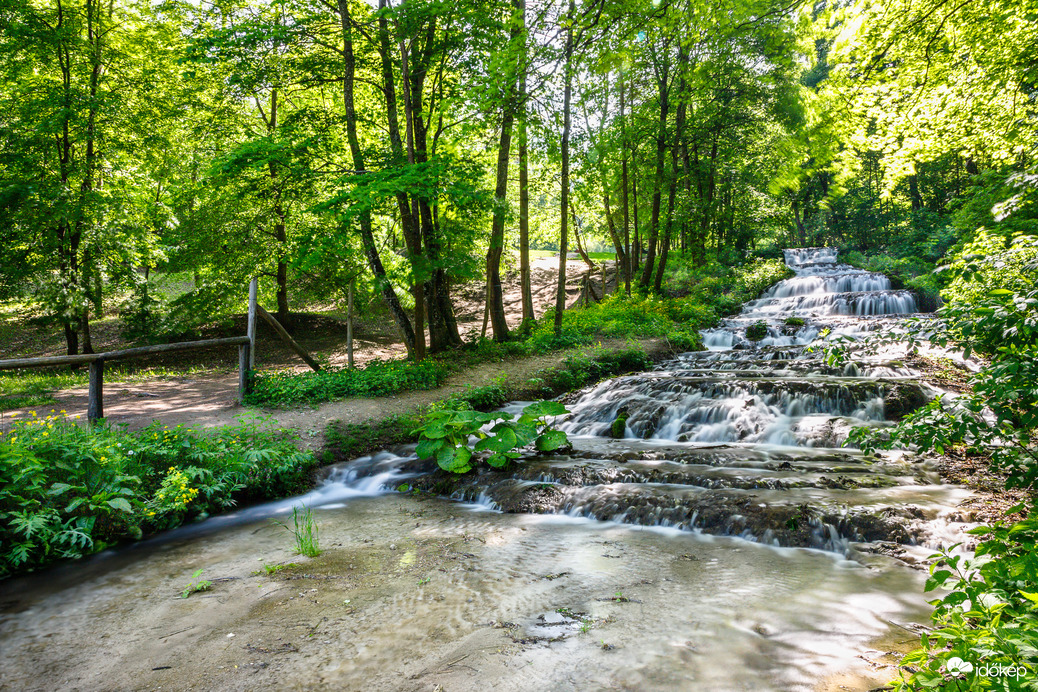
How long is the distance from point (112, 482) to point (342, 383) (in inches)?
201

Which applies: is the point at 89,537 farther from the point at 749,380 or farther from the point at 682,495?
the point at 749,380

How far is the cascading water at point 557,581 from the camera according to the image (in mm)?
3227

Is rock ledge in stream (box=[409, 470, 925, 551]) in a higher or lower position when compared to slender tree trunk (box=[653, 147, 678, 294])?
lower

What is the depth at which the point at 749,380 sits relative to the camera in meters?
9.52

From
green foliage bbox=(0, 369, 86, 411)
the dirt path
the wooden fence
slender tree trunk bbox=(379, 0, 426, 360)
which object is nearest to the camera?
the wooden fence

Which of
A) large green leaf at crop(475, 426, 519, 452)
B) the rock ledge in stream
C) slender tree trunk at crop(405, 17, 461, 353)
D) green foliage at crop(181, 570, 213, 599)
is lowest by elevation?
green foliage at crop(181, 570, 213, 599)

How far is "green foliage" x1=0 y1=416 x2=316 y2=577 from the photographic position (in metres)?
4.88

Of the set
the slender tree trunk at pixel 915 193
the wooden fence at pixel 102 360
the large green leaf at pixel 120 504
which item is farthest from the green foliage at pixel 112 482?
the slender tree trunk at pixel 915 193

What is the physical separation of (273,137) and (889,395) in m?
12.2

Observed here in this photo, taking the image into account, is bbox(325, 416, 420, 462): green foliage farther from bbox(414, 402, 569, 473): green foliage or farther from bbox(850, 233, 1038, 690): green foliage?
bbox(850, 233, 1038, 690): green foliage

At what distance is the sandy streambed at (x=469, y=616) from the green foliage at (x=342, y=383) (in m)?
4.55

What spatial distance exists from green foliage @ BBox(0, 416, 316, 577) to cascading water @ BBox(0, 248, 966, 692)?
314mm

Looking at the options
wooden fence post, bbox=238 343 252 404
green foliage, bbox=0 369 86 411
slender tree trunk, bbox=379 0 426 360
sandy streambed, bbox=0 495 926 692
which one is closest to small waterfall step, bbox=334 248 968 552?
sandy streambed, bbox=0 495 926 692

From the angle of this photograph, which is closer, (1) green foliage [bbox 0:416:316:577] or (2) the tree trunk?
(1) green foliage [bbox 0:416:316:577]
